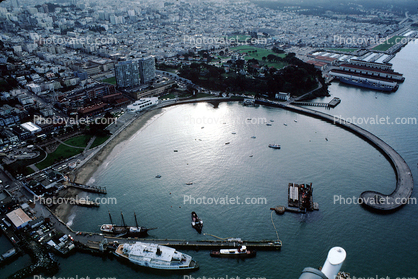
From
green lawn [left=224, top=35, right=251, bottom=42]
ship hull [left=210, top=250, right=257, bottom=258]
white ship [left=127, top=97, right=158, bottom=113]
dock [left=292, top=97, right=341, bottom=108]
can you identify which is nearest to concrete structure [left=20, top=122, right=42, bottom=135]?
white ship [left=127, top=97, right=158, bottom=113]

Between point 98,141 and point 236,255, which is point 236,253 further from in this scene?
point 98,141

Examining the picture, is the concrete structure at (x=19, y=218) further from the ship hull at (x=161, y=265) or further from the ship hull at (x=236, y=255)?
the ship hull at (x=236, y=255)

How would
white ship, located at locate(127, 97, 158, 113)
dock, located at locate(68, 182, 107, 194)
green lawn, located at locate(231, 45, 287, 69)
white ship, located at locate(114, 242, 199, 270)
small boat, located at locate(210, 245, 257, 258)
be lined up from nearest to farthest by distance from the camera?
white ship, located at locate(114, 242, 199, 270), small boat, located at locate(210, 245, 257, 258), dock, located at locate(68, 182, 107, 194), white ship, located at locate(127, 97, 158, 113), green lawn, located at locate(231, 45, 287, 69)

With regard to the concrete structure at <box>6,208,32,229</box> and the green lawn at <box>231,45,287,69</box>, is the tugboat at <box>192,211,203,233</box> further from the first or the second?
the green lawn at <box>231,45,287,69</box>

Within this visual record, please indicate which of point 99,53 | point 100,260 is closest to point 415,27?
point 99,53

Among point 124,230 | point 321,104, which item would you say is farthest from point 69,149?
point 321,104

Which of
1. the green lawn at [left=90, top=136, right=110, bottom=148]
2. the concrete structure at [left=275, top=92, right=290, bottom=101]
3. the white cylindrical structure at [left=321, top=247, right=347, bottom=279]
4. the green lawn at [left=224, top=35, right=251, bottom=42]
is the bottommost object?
the green lawn at [left=90, top=136, right=110, bottom=148]
